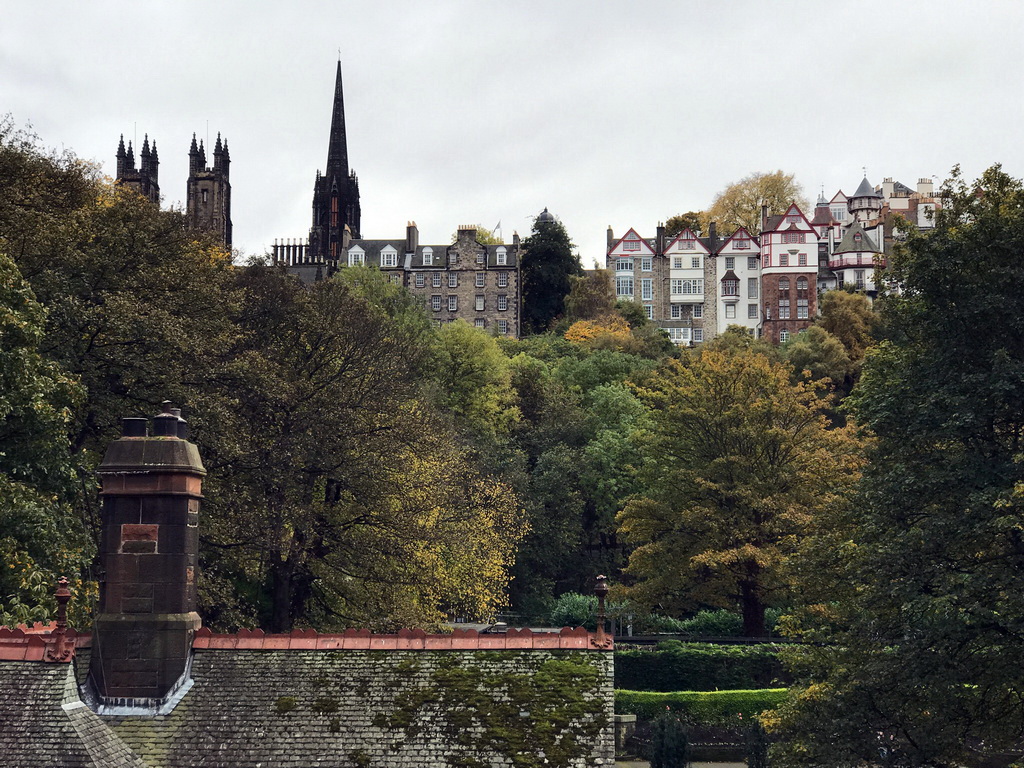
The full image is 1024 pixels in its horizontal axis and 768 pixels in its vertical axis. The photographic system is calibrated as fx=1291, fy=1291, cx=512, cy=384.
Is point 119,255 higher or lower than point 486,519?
higher

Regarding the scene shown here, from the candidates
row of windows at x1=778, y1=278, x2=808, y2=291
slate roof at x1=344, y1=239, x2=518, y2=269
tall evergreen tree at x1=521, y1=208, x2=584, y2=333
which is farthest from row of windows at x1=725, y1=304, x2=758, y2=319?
slate roof at x1=344, y1=239, x2=518, y2=269

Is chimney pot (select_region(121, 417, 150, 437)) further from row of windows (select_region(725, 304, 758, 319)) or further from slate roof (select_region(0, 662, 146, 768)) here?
row of windows (select_region(725, 304, 758, 319))

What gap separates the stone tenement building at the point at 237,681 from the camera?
14.4 meters

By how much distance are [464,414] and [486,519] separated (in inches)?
1145

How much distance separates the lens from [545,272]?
125750 millimetres

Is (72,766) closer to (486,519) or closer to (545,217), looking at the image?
(486,519)

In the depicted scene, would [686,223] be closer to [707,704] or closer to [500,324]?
[500,324]

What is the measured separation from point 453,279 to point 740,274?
94.9ft

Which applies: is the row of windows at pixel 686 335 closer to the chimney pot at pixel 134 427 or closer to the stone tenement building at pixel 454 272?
the stone tenement building at pixel 454 272

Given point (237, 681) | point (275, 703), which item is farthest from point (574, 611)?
point (275, 703)

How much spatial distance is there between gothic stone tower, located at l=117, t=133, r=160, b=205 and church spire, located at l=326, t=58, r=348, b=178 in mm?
42025

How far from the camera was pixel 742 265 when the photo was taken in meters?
130

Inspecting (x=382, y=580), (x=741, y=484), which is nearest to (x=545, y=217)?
(x=741, y=484)

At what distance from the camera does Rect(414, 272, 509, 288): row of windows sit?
125 metres
